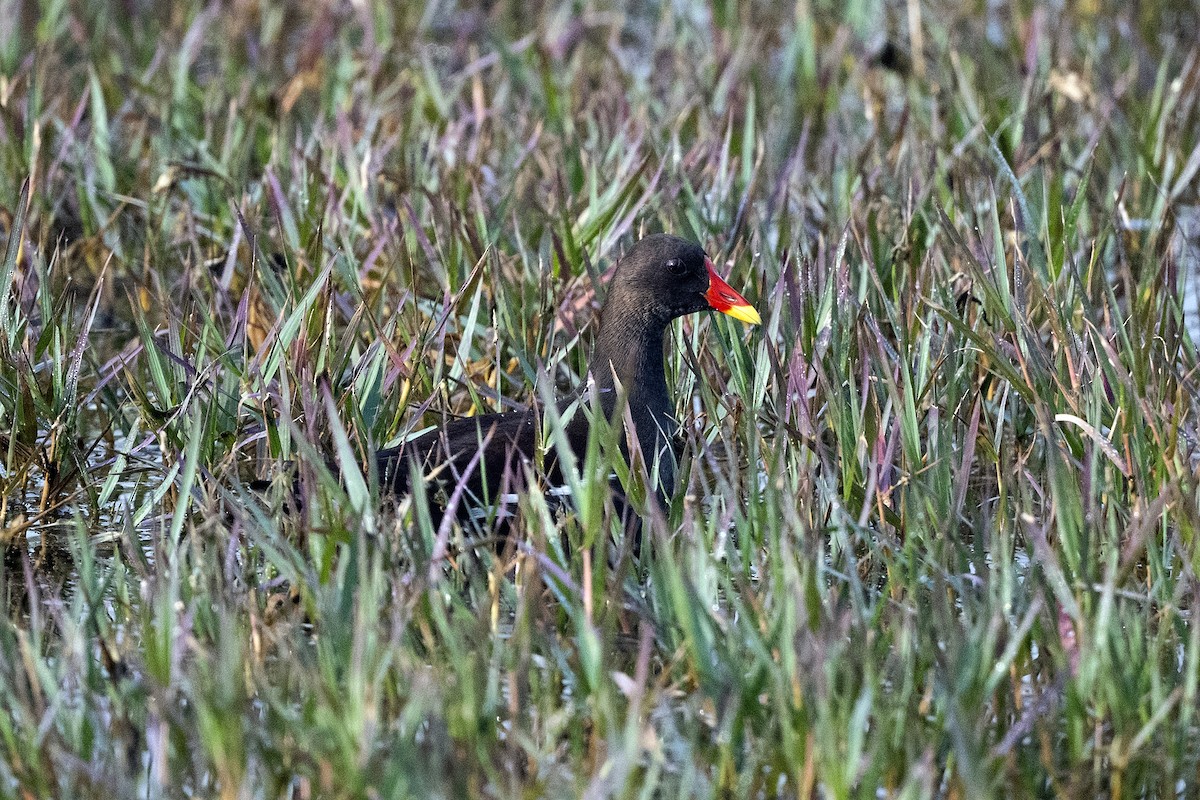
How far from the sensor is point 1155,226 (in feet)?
15.4

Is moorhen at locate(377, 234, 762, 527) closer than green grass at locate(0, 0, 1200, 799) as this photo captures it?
No

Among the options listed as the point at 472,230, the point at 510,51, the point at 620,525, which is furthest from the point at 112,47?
the point at 620,525

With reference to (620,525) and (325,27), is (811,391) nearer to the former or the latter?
(620,525)

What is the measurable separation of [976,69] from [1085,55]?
86 centimetres

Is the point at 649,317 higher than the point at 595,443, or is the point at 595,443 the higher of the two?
the point at 595,443

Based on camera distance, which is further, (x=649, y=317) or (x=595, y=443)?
(x=649, y=317)

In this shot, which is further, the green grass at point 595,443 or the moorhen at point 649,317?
the moorhen at point 649,317

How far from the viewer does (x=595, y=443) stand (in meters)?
2.66

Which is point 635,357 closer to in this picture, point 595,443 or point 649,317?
point 649,317

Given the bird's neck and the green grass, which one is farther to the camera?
the bird's neck

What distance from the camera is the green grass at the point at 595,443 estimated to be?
2.29 meters

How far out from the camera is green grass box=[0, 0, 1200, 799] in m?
2.29

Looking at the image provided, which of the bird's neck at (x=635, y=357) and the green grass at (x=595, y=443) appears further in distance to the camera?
the bird's neck at (x=635, y=357)

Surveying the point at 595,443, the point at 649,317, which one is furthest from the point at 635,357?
the point at 595,443
